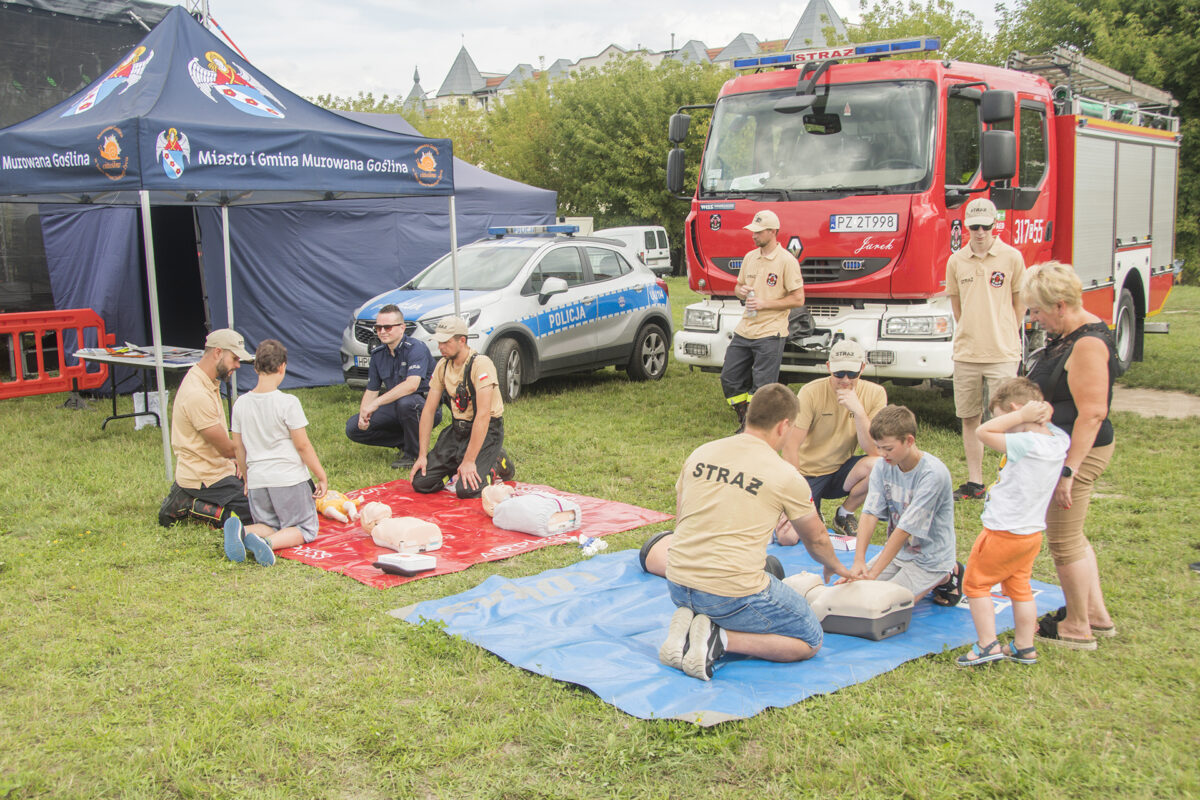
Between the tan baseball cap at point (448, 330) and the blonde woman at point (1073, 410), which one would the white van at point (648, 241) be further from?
the blonde woman at point (1073, 410)

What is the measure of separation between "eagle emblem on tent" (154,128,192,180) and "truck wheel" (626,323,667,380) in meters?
6.24

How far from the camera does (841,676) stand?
157 inches

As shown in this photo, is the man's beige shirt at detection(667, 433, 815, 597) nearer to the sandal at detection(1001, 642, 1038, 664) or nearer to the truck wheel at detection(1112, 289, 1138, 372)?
the sandal at detection(1001, 642, 1038, 664)

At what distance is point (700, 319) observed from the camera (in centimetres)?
907

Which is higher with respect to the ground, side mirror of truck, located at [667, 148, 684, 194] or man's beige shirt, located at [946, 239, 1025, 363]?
side mirror of truck, located at [667, 148, 684, 194]

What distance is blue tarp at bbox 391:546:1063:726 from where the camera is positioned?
3812mm

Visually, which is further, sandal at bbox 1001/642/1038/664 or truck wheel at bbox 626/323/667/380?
truck wheel at bbox 626/323/667/380

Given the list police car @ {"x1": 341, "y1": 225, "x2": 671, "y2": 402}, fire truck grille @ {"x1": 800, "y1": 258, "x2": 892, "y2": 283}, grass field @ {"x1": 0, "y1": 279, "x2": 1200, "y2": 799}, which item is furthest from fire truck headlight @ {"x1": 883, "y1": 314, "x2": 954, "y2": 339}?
police car @ {"x1": 341, "y1": 225, "x2": 671, "y2": 402}

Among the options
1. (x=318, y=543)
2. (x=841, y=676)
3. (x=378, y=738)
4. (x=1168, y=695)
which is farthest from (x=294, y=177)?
(x=1168, y=695)

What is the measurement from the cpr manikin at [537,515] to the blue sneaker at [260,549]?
1483 mm

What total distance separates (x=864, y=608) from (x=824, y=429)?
5.58ft

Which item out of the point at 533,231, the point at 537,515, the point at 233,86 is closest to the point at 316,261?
the point at 533,231

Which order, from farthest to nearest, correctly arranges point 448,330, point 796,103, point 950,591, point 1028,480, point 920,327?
point 796,103 < point 920,327 < point 448,330 < point 950,591 < point 1028,480

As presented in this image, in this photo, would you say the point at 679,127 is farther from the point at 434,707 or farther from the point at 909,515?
the point at 434,707
